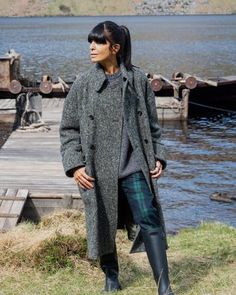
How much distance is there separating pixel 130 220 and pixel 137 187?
14.4 inches

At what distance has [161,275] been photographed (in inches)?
188

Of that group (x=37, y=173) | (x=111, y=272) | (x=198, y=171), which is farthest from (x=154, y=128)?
(x=198, y=171)

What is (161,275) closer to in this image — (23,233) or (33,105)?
(23,233)

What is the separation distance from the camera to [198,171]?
1543 centimetres

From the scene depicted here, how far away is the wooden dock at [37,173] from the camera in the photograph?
8523 mm

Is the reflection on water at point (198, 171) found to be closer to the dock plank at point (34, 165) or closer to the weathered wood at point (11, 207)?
the dock plank at point (34, 165)

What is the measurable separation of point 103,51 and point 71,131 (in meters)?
0.61

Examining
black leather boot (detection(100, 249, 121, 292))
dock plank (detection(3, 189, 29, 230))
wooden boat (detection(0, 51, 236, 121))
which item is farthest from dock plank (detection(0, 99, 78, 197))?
wooden boat (detection(0, 51, 236, 121))

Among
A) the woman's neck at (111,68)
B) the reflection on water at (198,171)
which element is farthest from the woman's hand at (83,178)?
the reflection on water at (198,171)

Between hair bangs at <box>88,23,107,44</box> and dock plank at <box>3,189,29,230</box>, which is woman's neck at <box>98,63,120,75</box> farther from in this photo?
dock plank at <box>3,189,29,230</box>

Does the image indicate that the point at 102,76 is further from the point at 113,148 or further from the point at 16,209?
the point at 16,209

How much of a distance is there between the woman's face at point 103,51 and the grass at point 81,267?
175cm

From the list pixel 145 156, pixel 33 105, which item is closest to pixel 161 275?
pixel 145 156

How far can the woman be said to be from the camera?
479 centimetres
